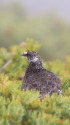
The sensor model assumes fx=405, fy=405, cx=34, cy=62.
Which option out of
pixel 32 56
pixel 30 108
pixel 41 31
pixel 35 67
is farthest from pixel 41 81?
pixel 41 31

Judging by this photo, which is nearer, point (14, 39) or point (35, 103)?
point (35, 103)

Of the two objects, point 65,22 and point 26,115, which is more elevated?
point 65,22

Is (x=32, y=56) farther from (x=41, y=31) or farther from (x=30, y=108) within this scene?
(x=41, y=31)

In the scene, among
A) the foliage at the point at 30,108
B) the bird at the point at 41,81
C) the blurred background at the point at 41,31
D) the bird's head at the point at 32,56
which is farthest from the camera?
the blurred background at the point at 41,31

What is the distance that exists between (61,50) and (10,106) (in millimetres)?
14726

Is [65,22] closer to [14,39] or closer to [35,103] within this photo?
[14,39]

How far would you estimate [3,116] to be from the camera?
14.5ft

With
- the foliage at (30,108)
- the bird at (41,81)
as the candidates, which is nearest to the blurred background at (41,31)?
the bird at (41,81)

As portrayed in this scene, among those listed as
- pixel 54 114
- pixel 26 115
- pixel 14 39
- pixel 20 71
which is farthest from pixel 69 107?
pixel 14 39

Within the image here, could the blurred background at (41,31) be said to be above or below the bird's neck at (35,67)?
above

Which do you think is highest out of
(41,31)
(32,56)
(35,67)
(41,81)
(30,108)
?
(41,31)

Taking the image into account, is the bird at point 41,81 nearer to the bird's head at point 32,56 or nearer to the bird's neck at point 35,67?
the bird's neck at point 35,67

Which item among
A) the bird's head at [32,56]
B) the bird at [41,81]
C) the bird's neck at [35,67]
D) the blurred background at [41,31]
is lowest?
the bird at [41,81]

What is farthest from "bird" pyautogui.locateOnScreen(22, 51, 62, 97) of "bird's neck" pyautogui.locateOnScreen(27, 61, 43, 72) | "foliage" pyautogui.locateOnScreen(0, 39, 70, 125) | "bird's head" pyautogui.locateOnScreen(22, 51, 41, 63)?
"foliage" pyautogui.locateOnScreen(0, 39, 70, 125)
